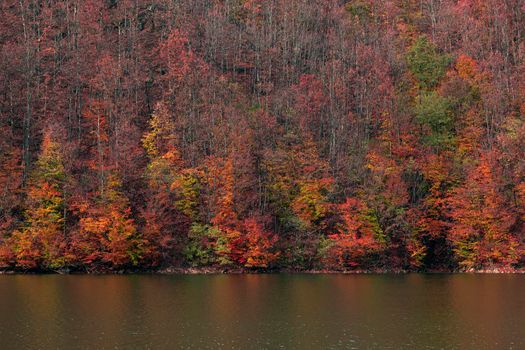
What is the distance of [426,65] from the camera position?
285 feet

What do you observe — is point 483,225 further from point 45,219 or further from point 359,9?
point 359,9

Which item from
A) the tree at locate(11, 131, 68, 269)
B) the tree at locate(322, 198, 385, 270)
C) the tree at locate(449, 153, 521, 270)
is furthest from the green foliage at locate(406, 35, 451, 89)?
the tree at locate(11, 131, 68, 269)

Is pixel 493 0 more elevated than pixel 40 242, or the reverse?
pixel 493 0

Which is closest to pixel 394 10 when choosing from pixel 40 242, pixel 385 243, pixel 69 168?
pixel 385 243

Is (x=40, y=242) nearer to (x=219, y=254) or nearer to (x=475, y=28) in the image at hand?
(x=219, y=254)

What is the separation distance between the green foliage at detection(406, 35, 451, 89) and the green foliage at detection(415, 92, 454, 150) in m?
7.28

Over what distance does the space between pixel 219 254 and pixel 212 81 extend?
1098 inches

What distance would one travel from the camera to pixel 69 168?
2746 inches

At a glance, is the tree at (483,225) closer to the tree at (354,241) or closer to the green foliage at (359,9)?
the tree at (354,241)

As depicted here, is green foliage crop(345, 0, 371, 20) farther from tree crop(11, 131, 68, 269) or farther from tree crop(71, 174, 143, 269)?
tree crop(71, 174, 143, 269)

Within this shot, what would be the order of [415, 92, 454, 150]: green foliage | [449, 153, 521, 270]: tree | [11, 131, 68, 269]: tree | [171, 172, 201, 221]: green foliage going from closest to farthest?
[11, 131, 68, 269]: tree < [449, 153, 521, 270]: tree < [171, 172, 201, 221]: green foliage < [415, 92, 454, 150]: green foliage

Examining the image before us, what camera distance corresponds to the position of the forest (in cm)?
6544

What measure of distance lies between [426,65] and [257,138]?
25.9 meters

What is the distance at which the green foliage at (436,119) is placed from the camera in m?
76.4
